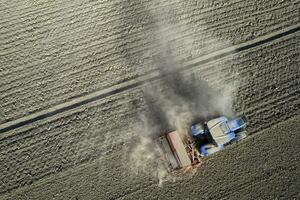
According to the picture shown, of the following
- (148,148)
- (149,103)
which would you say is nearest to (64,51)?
(149,103)

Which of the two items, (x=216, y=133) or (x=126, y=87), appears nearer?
(x=216, y=133)

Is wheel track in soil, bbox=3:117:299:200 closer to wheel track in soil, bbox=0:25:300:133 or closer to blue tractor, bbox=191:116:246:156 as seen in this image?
blue tractor, bbox=191:116:246:156

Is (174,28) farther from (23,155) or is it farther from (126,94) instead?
(23,155)

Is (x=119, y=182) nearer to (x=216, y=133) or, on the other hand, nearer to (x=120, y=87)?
(x=120, y=87)

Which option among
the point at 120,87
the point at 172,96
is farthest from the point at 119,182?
the point at 172,96

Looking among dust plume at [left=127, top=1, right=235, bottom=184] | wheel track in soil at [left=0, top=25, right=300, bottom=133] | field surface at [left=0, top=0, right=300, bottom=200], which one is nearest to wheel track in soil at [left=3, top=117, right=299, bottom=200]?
field surface at [left=0, top=0, right=300, bottom=200]

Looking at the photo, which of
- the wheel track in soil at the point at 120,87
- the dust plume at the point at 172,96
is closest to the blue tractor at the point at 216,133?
the dust plume at the point at 172,96
